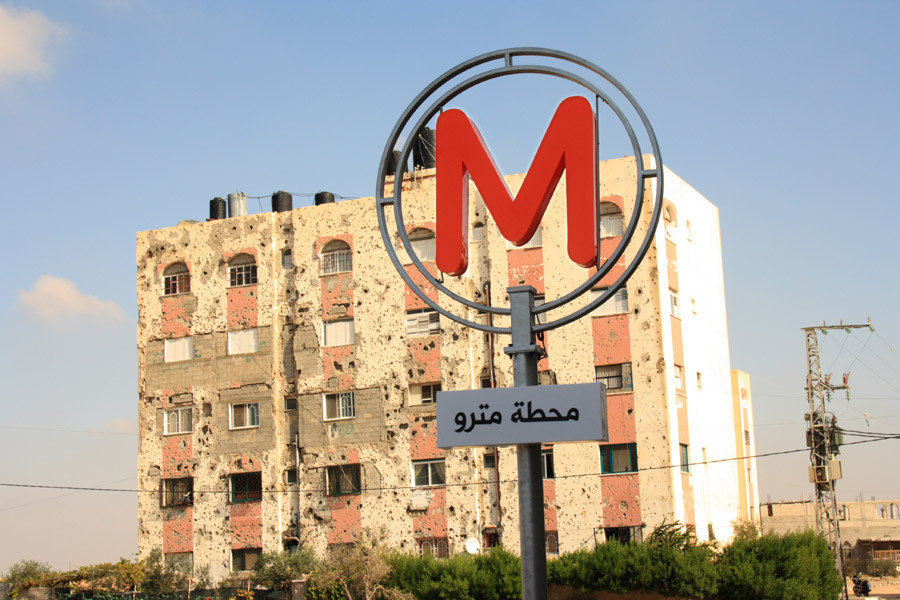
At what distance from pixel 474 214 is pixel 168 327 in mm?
16489

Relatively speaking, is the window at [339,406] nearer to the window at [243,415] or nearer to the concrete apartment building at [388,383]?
the concrete apartment building at [388,383]

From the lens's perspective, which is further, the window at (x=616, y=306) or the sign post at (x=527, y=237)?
the window at (x=616, y=306)

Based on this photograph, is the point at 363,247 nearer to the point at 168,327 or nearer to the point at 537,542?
the point at 168,327

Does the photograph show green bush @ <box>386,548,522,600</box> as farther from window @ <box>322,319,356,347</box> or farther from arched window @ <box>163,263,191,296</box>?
arched window @ <box>163,263,191,296</box>

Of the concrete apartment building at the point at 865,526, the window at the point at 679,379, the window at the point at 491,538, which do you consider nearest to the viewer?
the window at the point at 491,538

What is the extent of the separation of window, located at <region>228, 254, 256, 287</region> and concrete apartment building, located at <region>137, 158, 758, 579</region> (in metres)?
0.10

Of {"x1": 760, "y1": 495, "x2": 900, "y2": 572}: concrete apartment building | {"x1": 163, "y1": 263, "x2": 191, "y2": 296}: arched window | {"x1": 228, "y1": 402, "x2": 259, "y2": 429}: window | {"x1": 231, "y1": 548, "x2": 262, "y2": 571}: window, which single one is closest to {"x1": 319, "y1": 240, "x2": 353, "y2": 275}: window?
{"x1": 228, "y1": 402, "x2": 259, "y2": 429}: window

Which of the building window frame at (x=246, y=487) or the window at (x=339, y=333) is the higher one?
the window at (x=339, y=333)

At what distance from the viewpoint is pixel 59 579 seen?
49.8 metres

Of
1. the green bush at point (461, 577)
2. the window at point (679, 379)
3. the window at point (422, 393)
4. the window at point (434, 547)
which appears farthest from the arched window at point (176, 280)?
the window at point (679, 379)

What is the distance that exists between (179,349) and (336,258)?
9358 mm

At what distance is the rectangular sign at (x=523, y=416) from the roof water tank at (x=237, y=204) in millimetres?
40665

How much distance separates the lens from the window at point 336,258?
50531mm

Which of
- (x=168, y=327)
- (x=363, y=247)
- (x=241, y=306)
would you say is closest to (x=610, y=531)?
(x=363, y=247)
